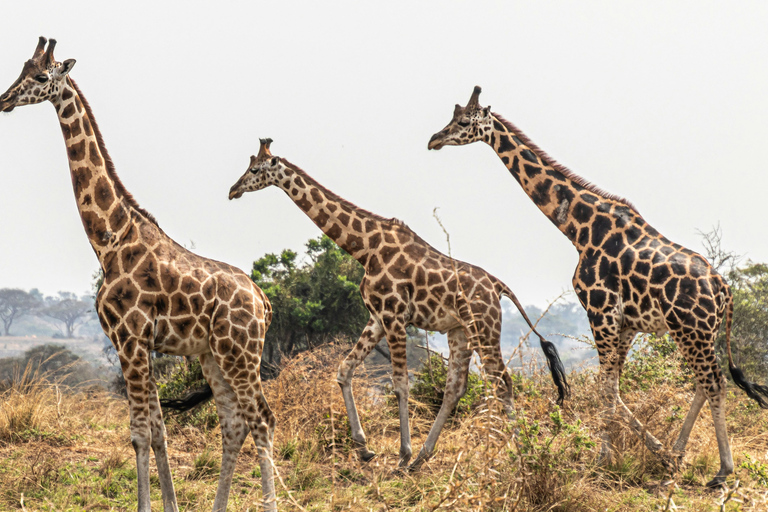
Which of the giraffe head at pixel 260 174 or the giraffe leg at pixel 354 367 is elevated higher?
the giraffe head at pixel 260 174

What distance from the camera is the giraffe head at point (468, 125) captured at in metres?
7.79

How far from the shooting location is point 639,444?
6.94 metres

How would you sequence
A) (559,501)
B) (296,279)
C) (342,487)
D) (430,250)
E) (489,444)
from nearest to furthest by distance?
(489,444) → (559,501) → (342,487) → (430,250) → (296,279)

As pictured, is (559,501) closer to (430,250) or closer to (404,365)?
(404,365)

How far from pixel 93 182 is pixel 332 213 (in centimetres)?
278

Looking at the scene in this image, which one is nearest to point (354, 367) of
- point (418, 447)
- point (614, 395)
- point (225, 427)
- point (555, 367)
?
point (418, 447)

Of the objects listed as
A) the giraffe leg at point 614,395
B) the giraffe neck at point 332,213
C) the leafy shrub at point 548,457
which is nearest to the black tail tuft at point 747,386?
the giraffe leg at point 614,395

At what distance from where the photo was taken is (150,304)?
5.41 metres

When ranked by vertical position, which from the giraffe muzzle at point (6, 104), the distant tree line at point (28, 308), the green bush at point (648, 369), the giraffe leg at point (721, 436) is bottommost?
the distant tree line at point (28, 308)

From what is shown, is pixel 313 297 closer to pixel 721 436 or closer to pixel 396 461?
pixel 396 461

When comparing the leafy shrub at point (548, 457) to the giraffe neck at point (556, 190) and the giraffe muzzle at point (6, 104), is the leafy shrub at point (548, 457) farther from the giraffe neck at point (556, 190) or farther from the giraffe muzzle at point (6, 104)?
the giraffe muzzle at point (6, 104)

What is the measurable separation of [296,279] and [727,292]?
45.9 feet

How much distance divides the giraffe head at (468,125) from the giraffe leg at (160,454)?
4.30 meters

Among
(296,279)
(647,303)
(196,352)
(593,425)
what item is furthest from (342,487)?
(296,279)
